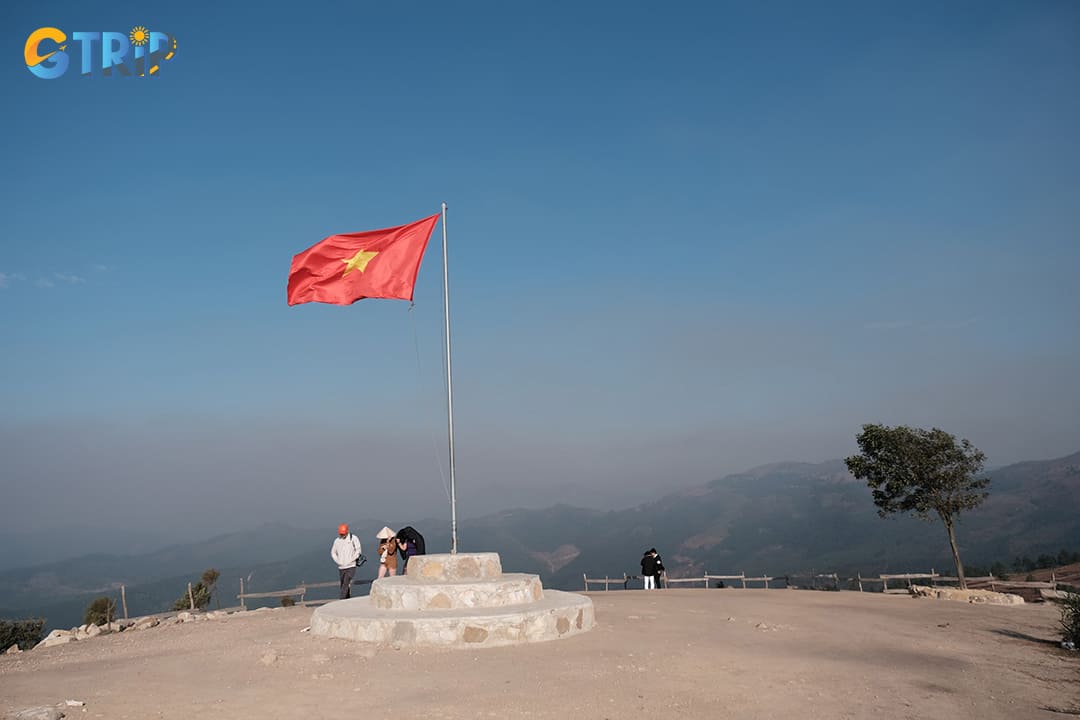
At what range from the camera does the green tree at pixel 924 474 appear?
30.2m

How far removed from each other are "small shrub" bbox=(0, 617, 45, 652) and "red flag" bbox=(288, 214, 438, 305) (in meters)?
33.2

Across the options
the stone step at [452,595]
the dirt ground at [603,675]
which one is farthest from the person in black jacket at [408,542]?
the stone step at [452,595]

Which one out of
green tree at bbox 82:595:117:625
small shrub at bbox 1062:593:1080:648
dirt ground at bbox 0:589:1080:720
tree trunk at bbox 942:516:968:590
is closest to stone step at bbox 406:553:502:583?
dirt ground at bbox 0:589:1080:720

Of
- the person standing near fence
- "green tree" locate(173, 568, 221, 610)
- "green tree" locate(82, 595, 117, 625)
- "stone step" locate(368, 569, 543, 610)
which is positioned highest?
"stone step" locate(368, 569, 543, 610)

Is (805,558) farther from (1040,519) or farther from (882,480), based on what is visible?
(882,480)

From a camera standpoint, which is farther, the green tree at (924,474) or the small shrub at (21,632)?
the small shrub at (21,632)

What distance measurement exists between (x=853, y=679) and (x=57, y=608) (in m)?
227

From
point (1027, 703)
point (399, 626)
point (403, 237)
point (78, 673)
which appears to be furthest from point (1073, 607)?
point (78, 673)

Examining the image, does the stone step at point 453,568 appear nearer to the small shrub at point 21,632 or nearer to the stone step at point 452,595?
the stone step at point 452,595

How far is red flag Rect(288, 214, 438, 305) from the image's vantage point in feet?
49.4

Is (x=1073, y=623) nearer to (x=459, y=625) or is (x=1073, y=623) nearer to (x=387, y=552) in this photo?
(x=459, y=625)

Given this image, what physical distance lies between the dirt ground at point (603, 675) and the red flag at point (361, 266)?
266 inches

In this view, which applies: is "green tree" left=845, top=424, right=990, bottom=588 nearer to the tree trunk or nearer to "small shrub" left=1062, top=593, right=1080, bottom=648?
the tree trunk

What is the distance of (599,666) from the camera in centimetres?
984
